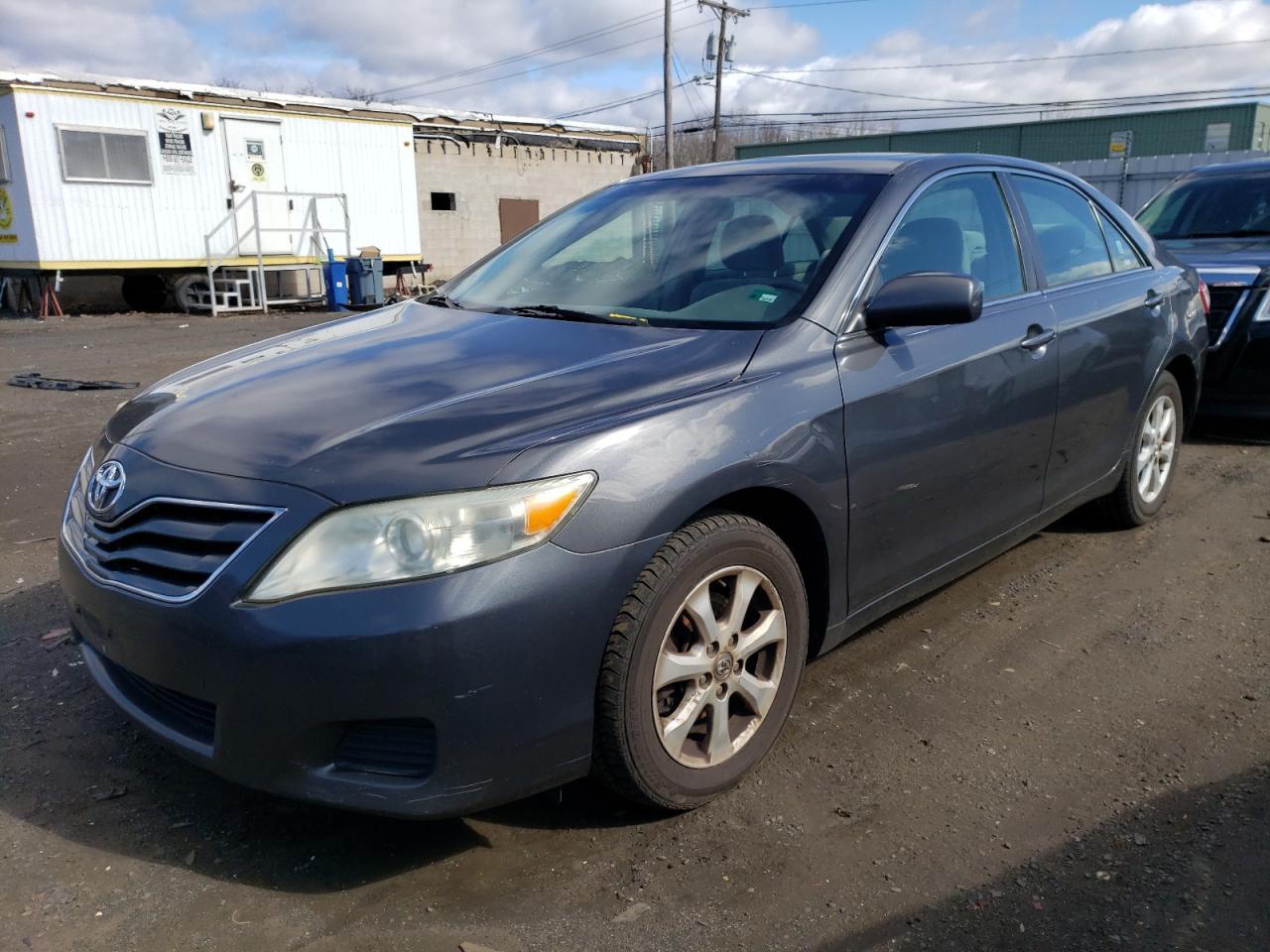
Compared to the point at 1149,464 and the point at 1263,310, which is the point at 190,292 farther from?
the point at 1149,464

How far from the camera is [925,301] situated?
2975mm

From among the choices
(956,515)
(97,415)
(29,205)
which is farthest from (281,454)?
(29,205)

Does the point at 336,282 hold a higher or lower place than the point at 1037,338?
lower

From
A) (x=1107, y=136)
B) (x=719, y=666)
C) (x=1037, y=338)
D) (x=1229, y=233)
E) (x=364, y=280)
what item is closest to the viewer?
(x=719, y=666)

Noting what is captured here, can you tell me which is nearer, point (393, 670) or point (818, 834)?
point (393, 670)

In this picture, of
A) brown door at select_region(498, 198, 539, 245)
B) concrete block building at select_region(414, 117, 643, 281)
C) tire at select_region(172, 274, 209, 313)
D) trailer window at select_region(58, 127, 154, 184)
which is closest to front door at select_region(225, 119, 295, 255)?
tire at select_region(172, 274, 209, 313)

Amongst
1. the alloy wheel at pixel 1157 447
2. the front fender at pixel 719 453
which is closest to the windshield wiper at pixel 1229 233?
the alloy wheel at pixel 1157 447

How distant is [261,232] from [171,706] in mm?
18445

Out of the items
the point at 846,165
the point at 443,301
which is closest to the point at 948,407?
the point at 846,165

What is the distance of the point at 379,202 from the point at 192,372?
19.2 meters

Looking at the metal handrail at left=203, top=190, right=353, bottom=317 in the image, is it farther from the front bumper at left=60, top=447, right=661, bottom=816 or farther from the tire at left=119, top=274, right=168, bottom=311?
the front bumper at left=60, top=447, right=661, bottom=816

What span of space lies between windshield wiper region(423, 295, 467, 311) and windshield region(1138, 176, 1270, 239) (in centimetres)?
608

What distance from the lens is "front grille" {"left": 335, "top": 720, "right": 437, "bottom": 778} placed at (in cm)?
Answer: 224

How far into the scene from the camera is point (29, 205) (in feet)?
54.1
